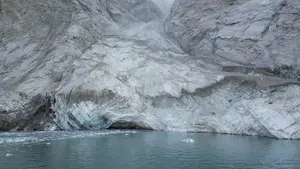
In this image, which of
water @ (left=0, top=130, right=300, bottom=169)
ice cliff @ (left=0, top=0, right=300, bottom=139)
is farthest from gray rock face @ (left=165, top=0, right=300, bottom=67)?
water @ (left=0, top=130, right=300, bottom=169)

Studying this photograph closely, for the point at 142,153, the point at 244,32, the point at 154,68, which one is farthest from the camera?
the point at 244,32

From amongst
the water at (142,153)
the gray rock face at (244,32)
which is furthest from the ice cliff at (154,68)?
the water at (142,153)

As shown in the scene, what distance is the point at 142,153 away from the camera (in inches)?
855

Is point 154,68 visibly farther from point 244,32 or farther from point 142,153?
point 142,153

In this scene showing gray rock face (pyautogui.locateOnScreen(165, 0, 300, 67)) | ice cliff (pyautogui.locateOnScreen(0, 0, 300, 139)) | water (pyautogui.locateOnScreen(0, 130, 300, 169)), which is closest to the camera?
water (pyautogui.locateOnScreen(0, 130, 300, 169))

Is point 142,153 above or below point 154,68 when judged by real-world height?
below

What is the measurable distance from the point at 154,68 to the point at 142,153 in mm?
20509

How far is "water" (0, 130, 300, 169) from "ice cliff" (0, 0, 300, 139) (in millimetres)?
6565

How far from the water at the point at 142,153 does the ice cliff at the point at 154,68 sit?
21.5 ft

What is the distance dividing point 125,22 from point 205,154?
121ft

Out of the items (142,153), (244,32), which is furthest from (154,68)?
(142,153)

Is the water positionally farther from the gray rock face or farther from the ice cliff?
the gray rock face

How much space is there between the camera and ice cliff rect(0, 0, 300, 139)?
116 feet

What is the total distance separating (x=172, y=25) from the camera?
2067 inches
